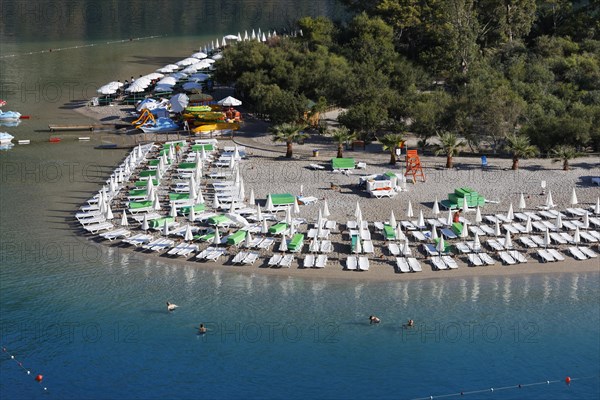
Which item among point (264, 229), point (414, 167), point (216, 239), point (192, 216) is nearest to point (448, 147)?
point (414, 167)

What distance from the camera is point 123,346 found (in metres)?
36.2

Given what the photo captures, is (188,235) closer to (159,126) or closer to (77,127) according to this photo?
(159,126)

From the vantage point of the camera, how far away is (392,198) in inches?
2002

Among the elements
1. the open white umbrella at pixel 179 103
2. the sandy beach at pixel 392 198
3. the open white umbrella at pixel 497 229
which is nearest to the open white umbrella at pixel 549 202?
the sandy beach at pixel 392 198

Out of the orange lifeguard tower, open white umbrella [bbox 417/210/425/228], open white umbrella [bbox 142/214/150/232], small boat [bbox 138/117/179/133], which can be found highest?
small boat [bbox 138/117/179/133]

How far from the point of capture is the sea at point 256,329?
109 ft

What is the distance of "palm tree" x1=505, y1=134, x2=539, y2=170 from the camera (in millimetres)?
54688

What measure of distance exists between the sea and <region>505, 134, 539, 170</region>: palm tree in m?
14.6

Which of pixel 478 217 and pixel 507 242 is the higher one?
pixel 478 217

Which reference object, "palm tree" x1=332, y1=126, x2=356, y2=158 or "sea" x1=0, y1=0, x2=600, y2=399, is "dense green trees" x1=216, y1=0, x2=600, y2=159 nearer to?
"palm tree" x1=332, y1=126, x2=356, y2=158

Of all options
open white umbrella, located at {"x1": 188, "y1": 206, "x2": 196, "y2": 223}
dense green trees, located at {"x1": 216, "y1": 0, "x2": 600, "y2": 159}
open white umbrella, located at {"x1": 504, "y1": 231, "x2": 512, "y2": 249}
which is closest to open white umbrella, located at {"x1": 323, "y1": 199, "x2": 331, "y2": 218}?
open white umbrella, located at {"x1": 188, "y1": 206, "x2": 196, "y2": 223}

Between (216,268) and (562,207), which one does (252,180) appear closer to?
(216,268)

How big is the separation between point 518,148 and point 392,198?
31.5 ft

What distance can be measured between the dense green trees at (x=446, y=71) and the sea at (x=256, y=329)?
62.9 feet
